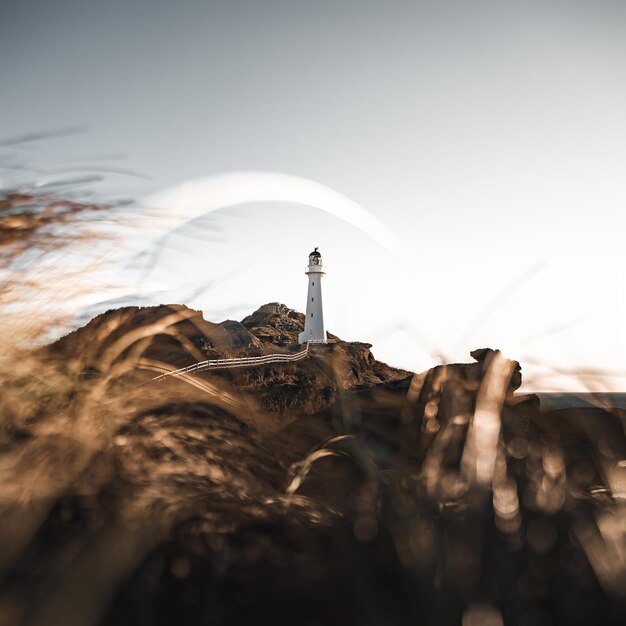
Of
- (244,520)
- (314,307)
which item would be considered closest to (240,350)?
(314,307)

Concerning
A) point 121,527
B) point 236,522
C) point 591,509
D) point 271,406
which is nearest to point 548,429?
point 591,509

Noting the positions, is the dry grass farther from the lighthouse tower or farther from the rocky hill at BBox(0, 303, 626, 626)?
the lighthouse tower

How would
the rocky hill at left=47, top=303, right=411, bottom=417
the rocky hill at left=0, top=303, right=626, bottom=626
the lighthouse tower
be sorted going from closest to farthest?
the rocky hill at left=0, top=303, right=626, bottom=626, the rocky hill at left=47, top=303, right=411, bottom=417, the lighthouse tower

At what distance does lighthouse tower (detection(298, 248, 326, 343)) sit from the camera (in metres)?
46.6

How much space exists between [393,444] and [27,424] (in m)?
3.06

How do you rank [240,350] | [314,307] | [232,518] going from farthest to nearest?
A: [314,307] → [240,350] → [232,518]

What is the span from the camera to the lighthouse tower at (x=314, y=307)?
46594 millimetres

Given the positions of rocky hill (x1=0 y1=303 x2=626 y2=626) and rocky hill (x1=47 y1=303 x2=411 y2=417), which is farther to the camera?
rocky hill (x1=47 y1=303 x2=411 y2=417)

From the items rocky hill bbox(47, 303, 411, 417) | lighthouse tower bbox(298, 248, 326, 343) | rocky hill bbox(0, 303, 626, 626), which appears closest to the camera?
rocky hill bbox(0, 303, 626, 626)

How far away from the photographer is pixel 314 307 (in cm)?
4694

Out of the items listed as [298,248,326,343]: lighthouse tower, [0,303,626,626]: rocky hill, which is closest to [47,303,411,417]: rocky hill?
[0,303,626,626]: rocky hill

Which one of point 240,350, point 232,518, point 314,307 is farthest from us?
point 314,307

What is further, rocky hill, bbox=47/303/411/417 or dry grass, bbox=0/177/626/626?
rocky hill, bbox=47/303/411/417

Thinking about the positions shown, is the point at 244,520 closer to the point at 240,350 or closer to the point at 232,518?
the point at 232,518
